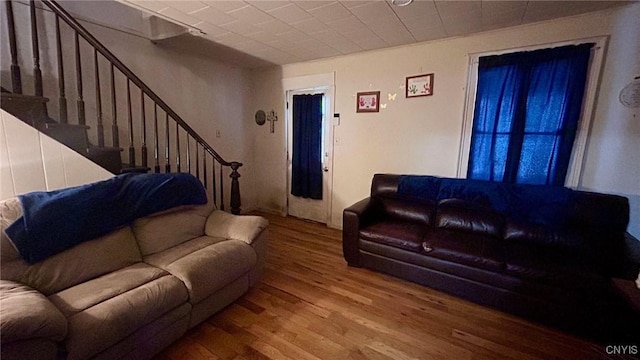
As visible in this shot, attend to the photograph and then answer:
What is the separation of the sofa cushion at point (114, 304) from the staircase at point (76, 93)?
3.51 feet

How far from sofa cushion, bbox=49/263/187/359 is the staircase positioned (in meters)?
1.07

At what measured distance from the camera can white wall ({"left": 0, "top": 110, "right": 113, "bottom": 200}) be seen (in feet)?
5.65

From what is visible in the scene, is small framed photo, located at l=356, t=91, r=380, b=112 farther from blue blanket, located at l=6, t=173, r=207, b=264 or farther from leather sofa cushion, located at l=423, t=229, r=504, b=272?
blue blanket, located at l=6, t=173, r=207, b=264

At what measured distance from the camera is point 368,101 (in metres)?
3.55

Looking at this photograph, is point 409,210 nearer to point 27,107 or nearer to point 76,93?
point 27,107

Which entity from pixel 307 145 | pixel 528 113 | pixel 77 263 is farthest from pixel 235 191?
pixel 528 113

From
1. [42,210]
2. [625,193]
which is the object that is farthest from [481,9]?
[42,210]

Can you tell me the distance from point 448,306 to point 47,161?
321 centimetres

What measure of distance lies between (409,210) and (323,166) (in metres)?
1.57

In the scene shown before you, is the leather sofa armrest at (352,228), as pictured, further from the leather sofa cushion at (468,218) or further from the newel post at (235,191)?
the newel post at (235,191)

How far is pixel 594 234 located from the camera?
2180 millimetres

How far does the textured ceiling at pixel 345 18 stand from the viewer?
86.7 inches

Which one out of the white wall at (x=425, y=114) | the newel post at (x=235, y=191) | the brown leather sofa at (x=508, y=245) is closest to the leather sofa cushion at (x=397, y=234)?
the brown leather sofa at (x=508, y=245)

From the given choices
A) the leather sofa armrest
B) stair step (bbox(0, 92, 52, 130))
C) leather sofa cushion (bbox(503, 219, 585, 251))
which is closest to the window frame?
leather sofa cushion (bbox(503, 219, 585, 251))
